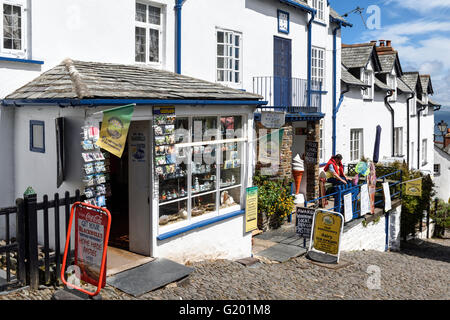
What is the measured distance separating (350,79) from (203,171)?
39.4 ft

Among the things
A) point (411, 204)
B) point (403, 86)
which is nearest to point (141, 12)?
point (411, 204)

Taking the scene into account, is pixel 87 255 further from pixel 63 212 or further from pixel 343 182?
pixel 343 182

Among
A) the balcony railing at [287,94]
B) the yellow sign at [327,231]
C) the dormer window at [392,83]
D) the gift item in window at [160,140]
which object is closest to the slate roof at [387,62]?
the dormer window at [392,83]

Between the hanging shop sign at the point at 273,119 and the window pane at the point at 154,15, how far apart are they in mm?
3450

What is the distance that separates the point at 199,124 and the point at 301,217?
3.66 metres

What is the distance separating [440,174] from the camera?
33000mm

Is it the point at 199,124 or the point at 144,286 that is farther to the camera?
the point at 199,124

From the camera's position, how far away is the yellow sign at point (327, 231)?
1003cm

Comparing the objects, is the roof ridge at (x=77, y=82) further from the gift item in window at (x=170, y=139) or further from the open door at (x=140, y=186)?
the gift item in window at (x=170, y=139)

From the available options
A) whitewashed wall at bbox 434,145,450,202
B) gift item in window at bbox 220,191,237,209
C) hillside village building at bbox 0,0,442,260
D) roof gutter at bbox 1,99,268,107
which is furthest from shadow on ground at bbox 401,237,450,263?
whitewashed wall at bbox 434,145,450,202

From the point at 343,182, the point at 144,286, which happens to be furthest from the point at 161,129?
the point at 343,182

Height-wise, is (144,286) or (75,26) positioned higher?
(75,26)
